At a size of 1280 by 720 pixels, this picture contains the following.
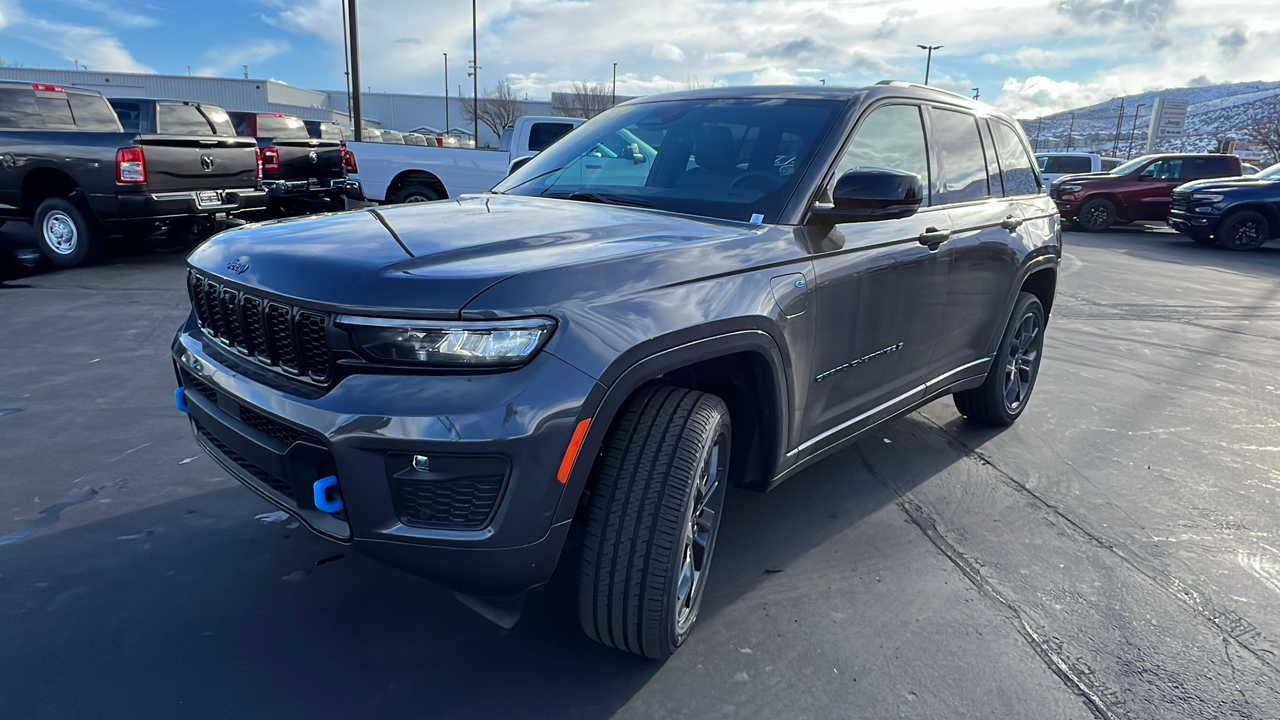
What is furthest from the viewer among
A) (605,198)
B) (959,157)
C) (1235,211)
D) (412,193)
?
(1235,211)

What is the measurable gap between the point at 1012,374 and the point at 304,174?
10.9 meters

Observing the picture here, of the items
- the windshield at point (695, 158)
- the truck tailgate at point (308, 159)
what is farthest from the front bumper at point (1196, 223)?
the windshield at point (695, 158)

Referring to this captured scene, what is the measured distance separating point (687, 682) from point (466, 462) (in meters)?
1.01

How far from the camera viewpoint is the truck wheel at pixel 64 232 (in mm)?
8492

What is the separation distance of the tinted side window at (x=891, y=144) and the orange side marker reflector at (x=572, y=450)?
1.55m

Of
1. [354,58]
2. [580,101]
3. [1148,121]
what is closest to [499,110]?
[580,101]

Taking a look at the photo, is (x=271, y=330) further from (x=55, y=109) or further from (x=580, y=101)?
(x=580, y=101)

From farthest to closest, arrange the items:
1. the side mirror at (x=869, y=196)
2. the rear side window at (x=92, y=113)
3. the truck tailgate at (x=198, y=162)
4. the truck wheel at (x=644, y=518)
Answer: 1. the rear side window at (x=92, y=113)
2. the truck tailgate at (x=198, y=162)
3. the side mirror at (x=869, y=196)
4. the truck wheel at (x=644, y=518)

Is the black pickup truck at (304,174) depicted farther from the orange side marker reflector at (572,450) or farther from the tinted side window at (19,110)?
the orange side marker reflector at (572,450)

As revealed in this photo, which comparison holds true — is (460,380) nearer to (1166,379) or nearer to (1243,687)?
(1243,687)

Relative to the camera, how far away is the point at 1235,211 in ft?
47.6

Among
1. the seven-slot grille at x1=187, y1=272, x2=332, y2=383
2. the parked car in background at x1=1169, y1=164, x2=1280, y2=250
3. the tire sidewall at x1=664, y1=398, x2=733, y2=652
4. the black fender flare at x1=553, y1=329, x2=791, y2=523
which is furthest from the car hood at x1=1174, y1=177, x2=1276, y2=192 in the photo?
the seven-slot grille at x1=187, y1=272, x2=332, y2=383

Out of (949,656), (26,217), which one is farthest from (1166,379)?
(26,217)

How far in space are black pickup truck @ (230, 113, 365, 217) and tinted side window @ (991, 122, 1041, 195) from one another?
1002cm
